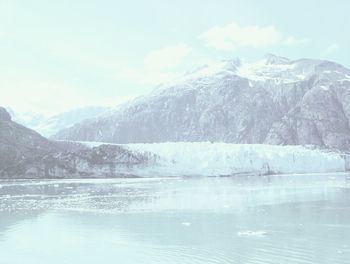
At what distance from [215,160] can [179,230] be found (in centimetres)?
4020

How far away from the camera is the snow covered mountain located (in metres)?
140

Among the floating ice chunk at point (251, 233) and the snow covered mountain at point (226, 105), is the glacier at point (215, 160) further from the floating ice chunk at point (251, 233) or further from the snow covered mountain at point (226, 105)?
the snow covered mountain at point (226, 105)

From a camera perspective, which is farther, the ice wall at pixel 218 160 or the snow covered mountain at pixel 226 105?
the snow covered mountain at pixel 226 105

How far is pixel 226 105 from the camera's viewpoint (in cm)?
15638

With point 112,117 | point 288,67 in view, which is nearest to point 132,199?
point 112,117

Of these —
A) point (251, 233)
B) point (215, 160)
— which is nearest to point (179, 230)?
point (251, 233)

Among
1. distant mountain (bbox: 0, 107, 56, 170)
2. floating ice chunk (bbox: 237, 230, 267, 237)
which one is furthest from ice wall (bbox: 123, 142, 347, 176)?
floating ice chunk (bbox: 237, 230, 267, 237)

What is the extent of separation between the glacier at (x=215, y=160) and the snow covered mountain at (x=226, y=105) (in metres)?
65.5

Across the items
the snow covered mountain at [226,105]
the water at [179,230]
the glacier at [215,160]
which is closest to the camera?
the water at [179,230]

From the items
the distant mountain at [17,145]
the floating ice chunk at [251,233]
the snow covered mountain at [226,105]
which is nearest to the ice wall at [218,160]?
the distant mountain at [17,145]

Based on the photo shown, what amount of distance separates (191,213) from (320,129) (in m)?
102

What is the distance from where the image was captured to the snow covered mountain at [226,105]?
139875 mm

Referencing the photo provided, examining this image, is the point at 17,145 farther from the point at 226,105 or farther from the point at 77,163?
the point at 226,105

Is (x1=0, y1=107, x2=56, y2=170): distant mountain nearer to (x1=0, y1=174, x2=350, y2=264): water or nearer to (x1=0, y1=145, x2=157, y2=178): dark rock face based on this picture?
(x1=0, y1=145, x2=157, y2=178): dark rock face
